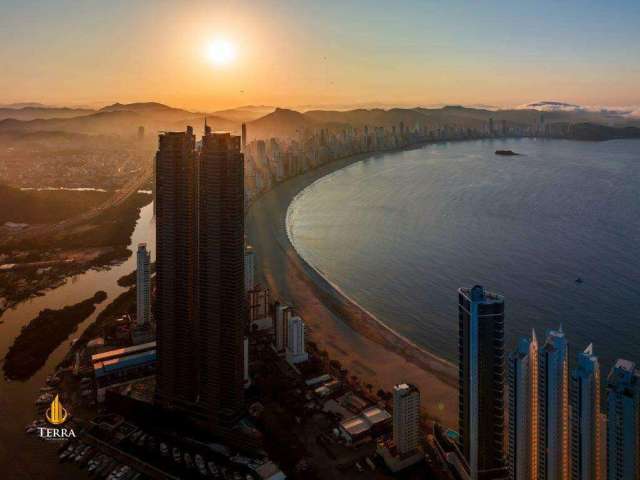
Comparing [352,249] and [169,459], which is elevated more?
[352,249]

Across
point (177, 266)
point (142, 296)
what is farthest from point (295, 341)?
point (142, 296)

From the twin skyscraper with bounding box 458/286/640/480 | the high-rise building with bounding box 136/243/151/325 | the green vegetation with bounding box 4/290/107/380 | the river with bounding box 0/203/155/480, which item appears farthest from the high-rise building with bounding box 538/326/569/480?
the green vegetation with bounding box 4/290/107/380

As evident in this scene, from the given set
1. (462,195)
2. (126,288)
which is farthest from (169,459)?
(462,195)

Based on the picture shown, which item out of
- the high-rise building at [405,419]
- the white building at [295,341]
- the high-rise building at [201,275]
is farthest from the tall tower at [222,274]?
the high-rise building at [405,419]

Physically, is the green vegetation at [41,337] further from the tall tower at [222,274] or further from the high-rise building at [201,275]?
the tall tower at [222,274]

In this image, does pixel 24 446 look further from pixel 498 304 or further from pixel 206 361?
pixel 498 304

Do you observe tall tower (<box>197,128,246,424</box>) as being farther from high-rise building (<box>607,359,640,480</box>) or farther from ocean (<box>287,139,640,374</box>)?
high-rise building (<box>607,359,640,480</box>)

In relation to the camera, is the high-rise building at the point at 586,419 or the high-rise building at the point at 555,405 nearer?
the high-rise building at the point at 586,419
